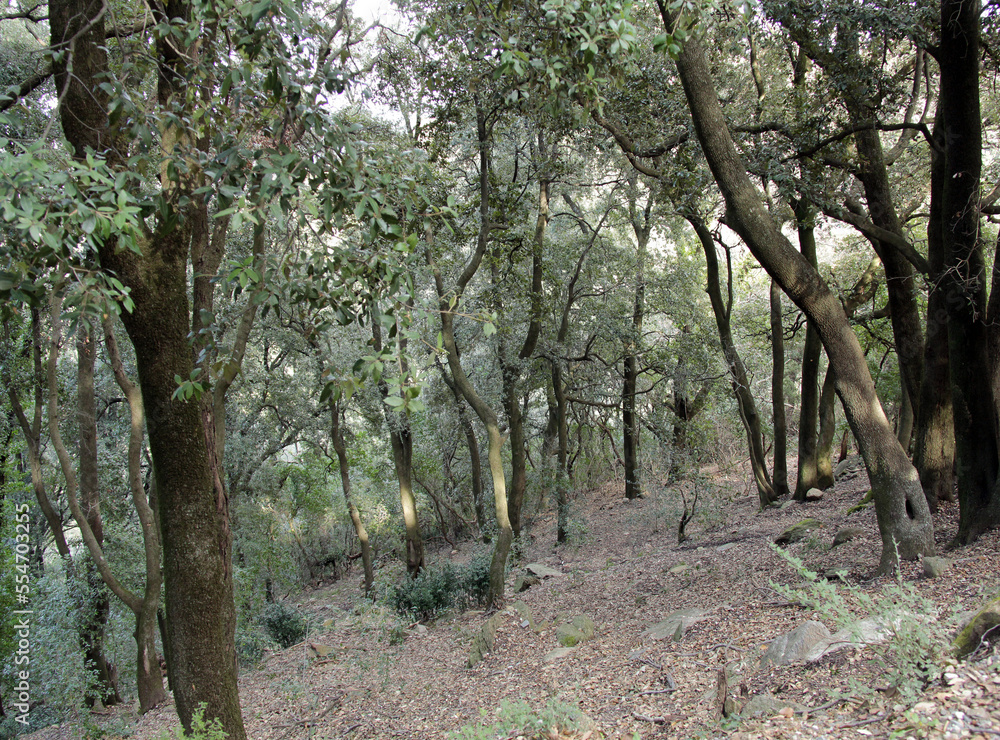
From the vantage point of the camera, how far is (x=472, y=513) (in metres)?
19.6

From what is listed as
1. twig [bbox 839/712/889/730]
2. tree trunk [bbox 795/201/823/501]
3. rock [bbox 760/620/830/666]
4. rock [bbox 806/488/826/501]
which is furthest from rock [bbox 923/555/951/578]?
rock [bbox 806/488/826/501]

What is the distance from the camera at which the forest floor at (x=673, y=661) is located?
2.85 meters

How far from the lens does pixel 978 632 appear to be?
9.49ft

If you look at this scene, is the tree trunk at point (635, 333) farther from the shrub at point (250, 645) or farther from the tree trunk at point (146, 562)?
the tree trunk at point (146, 562)

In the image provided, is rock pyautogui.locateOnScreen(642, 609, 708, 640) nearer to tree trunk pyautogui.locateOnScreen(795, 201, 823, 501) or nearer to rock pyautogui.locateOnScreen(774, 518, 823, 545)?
rock pyautogui.locateOnScreen(774, 518, 823, 545)

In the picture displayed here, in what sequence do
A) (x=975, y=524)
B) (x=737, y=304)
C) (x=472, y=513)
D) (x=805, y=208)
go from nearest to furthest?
(x=975, y=524) < (x=805, y=208) < (x=737, y=304) < (x=472, y=513)

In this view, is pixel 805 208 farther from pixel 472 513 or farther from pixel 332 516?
pixel 332 516

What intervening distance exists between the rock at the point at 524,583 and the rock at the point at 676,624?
12.7 ft

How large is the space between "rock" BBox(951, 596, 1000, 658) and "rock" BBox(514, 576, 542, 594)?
7061 millimetres

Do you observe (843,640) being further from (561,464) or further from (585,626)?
(561,464)

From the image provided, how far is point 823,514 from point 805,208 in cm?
431

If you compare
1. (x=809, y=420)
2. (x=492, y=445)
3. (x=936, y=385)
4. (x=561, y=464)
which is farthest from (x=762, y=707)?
(x=561, y=464)

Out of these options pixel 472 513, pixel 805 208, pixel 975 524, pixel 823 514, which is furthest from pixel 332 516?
pixel 975 524

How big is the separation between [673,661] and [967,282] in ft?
12.3
